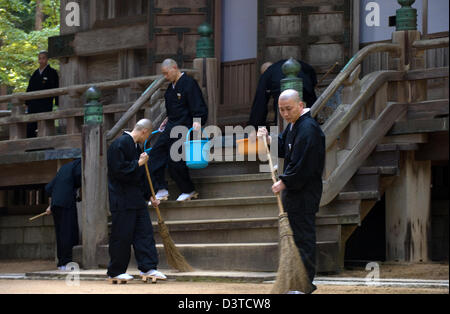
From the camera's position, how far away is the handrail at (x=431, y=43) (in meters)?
10.5

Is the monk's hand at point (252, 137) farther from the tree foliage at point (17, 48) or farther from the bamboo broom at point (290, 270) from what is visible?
the tree foliage at point (17, 48)

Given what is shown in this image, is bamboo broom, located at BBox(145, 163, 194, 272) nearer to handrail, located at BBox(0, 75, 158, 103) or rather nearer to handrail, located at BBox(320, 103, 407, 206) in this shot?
handrail, located at BBox(320, 103, 407, 206)

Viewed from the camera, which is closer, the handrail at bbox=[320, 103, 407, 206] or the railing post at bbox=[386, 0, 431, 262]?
the handrail at bbox=[320, 103, 407, 206]

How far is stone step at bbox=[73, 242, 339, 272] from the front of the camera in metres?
9.66

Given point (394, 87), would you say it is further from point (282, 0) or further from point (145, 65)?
point (145, 65)

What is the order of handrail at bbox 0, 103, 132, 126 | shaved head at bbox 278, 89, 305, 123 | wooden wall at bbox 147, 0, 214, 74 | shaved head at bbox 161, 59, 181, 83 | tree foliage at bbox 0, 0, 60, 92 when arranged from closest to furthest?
shaved head at bbox 278, 89, 305, 123
shaved head at bbox 161, 59, 181, 83
handrail at bbox 0, 103, 132, 126
wooden wall at bbox 147, 0, 214, 74
tree foliage at bbox 0, 0, 60, 92

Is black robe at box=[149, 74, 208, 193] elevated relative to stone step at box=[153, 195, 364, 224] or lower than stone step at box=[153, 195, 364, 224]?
elevated

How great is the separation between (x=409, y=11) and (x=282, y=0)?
3031mm

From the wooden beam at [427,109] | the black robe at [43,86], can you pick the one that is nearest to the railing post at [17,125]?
the black robe at [43,86]

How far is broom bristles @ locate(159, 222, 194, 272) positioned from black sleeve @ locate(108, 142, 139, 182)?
0.73m

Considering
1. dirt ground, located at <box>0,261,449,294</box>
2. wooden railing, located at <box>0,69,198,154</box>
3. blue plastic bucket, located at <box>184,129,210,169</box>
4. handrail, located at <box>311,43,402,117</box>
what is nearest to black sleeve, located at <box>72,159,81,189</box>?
wooden railing, located at <box>0,69,198,154</box>

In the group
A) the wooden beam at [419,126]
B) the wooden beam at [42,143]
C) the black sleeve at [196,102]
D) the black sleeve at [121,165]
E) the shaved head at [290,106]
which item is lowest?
the black sleeve at [121,165]

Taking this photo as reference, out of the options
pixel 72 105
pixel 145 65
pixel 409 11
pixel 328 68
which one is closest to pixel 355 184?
pixel 409 11

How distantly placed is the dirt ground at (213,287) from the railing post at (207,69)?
3170 mm
